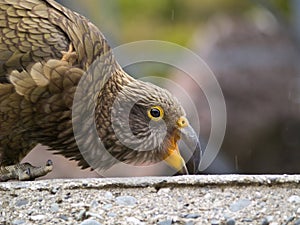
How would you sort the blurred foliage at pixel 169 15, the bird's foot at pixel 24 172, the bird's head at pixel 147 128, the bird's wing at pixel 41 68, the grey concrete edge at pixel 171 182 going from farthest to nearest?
the blurred foliage at pixel 169 15 < the bird's head at pixel 147 128 < the bird's foot at pixel 24 172 < the bird's wing at pixel 41 68 < the grey concrete edge at pixel 171 182

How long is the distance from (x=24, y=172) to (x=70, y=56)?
1.36ft

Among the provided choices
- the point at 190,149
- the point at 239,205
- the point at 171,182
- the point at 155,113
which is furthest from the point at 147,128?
the point at 239,205

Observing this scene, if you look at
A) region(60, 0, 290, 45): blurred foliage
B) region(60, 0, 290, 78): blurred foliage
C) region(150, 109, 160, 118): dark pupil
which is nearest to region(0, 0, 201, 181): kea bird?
region(150, 109, 160, 118): dark pupil

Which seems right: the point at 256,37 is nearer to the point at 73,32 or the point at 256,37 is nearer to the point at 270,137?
the point at 270,137

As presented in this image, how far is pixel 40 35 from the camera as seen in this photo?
9.91 ft

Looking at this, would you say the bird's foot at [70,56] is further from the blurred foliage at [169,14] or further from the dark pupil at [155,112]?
the blurred foliage at [169,14]

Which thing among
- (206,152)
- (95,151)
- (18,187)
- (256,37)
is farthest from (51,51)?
(256,37)

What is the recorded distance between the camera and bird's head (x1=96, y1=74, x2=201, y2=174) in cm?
315

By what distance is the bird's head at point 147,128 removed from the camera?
3146 millimetres

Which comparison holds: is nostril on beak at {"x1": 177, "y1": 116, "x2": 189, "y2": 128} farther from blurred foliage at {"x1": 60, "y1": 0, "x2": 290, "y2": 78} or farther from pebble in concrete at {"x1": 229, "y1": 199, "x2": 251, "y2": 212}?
blurred foliage at {"x1": 60, "y1": 0, "x2": 290, "y2": 78}

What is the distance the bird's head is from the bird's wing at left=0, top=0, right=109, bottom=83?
0.19 m

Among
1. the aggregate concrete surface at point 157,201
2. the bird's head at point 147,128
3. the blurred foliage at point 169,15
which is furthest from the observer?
the blurred foliage at point 169,15

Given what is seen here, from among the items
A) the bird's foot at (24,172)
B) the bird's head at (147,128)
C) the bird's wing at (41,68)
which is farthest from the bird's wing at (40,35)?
the bird's foot at (24,172)

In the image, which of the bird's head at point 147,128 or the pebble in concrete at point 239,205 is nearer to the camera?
the pebble in concrete at point 239,205
